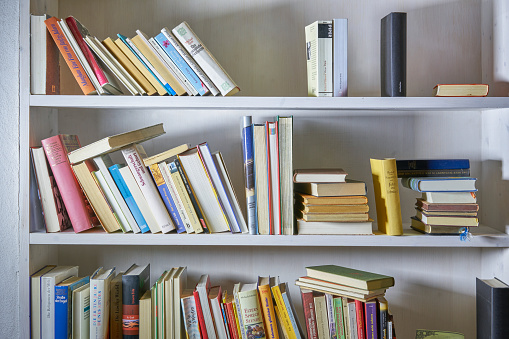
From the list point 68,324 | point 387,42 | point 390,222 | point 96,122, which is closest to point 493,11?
point 387,42

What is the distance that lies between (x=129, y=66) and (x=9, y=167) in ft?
1.54

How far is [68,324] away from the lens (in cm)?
152

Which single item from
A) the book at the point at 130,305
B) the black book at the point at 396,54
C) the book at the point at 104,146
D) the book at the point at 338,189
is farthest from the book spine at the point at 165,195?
the black book at the point at 396,54

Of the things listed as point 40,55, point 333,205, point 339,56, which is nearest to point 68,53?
point 40,55

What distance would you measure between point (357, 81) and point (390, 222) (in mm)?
523

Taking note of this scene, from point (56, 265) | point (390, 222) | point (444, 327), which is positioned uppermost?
point (390, 222)

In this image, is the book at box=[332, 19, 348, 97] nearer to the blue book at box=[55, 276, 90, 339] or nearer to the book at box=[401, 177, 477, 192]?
the book at box=[401, 177, 477, 192]

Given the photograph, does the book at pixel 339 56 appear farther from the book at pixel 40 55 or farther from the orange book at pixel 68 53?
the book at pixel 40 55

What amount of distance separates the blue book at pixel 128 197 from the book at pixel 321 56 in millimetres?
636

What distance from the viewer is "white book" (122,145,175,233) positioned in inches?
59.8

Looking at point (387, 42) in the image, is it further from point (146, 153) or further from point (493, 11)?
point (146, 153)

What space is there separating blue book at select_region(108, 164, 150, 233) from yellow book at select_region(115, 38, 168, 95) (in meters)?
0.26

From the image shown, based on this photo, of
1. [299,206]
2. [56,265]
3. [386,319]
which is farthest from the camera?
[56,265]

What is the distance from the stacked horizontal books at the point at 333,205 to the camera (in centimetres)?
151
